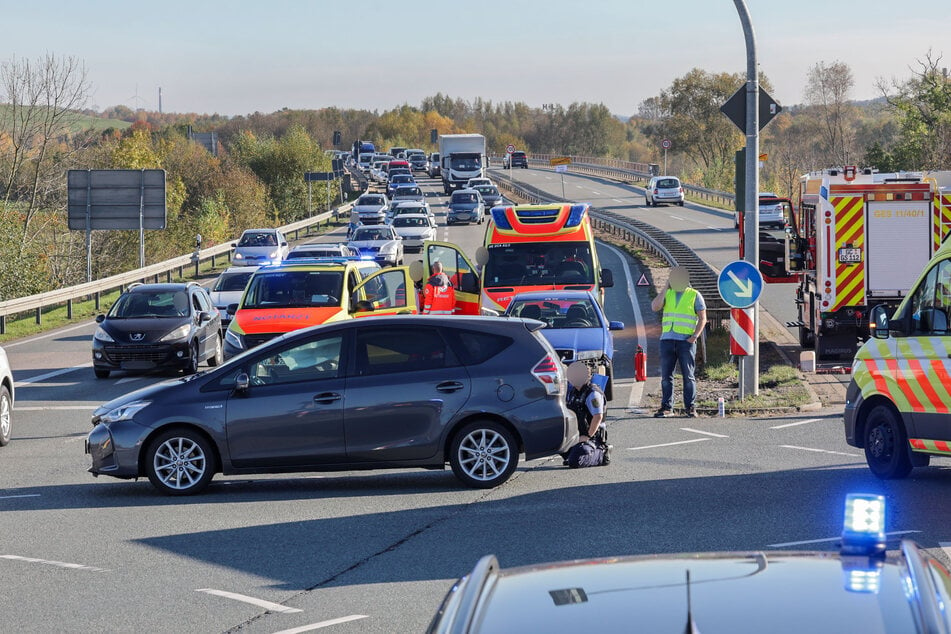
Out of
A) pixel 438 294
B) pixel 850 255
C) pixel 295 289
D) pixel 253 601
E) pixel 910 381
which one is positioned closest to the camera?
pixel 253 601

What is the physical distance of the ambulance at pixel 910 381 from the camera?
11.3m

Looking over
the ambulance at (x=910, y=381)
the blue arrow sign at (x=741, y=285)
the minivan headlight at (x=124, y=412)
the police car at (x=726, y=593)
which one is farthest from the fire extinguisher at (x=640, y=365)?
the police car at (x=726, y=593)

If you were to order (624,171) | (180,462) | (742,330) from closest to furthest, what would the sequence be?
(180,462), (742,330), (624,171)

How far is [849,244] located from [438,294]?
6542 millimetres

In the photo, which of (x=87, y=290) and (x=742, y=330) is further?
(x=87, y=290)

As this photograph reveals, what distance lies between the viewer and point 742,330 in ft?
58.6

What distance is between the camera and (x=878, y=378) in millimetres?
11945

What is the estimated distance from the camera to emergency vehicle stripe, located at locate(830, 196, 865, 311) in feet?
70.2

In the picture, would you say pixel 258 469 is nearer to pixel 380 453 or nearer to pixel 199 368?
pixel 380 453

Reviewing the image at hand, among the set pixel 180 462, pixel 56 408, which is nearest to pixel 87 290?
pixel 56 408

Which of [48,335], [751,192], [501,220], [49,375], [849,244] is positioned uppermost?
[751,192]

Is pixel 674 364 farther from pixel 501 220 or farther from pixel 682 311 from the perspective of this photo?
pixel 501 220

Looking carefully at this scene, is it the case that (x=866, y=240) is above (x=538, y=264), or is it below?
above

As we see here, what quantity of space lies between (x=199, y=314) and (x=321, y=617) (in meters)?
15.9
